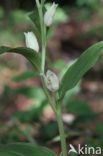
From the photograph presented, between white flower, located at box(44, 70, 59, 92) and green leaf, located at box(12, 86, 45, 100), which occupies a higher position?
green leaf, located at box(12, 86, 45, 100)

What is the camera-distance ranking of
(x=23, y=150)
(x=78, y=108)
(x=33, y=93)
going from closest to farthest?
(x=23, y=150), (x=78, y=108), (x=33, y=93)

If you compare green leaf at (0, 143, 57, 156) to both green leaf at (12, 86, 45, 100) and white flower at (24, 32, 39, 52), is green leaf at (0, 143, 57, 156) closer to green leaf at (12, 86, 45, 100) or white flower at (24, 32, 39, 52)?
white flower at (24, 32, 39, 52)

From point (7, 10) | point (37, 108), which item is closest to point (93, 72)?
point (37, 108)

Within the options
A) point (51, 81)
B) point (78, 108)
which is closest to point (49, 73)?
point (51, 81)

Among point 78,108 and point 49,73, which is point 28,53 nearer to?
point 49,73

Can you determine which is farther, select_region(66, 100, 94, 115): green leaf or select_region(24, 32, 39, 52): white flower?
select_region(66, 100, 94, 115): green leaf

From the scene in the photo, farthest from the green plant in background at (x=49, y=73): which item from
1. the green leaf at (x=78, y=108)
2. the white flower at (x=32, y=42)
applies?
Answer: the green leaf at (x=78, y=108)

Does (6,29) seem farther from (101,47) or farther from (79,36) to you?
(101,47)

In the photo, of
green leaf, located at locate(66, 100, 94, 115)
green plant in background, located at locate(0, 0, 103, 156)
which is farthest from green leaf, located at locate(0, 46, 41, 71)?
green leaf, located at locate(66, 100, 94, 115)

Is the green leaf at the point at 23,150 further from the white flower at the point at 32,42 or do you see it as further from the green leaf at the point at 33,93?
the green leaf at the point at 33,93
